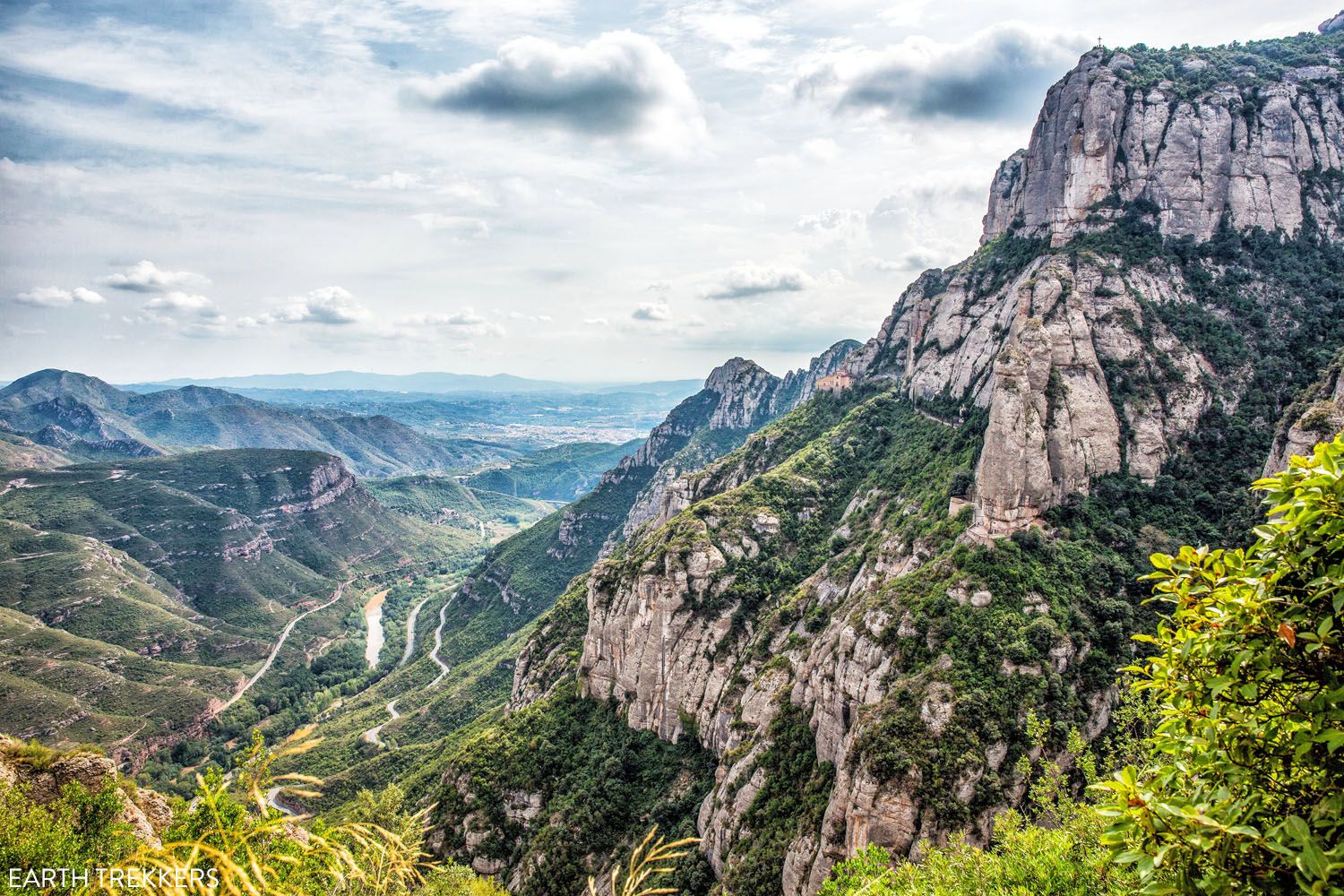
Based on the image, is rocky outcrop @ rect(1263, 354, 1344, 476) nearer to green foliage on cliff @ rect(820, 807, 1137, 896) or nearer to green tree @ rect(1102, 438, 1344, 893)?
green foliage on cliff @ rect(820, 807, 1137, 896)

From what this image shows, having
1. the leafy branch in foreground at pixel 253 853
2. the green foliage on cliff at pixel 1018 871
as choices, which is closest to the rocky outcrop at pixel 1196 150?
the green foliage on cliff at pixel 1018 871

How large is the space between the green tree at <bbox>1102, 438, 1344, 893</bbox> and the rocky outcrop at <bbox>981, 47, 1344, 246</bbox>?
3961 inches

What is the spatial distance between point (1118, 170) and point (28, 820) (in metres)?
126

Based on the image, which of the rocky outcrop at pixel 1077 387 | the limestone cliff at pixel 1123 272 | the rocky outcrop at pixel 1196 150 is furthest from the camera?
the rocky outcrop at pixel 1196 150

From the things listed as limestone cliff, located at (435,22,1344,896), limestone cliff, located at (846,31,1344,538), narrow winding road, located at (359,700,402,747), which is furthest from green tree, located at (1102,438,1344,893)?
narrow winding road, located at (359,700,402,747)

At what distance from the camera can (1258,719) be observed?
788 cm

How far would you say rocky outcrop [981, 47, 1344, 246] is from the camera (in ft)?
274

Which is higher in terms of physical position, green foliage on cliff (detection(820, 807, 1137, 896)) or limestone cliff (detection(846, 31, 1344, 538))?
limestone cliff (detection(846, 31, 1344, 538))

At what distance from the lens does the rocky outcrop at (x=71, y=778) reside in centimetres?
3344

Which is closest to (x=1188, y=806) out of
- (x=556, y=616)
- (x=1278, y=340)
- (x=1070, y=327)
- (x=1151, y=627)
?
(x=1151, y=627)

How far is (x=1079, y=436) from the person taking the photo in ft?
207

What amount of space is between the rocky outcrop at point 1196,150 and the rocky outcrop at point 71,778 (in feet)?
374

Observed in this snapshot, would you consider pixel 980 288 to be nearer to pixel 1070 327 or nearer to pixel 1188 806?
pixel 1070 327

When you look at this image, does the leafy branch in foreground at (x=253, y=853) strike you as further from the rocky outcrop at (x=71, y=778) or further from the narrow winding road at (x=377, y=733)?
the narrow winding road at (x=377, y=733)
